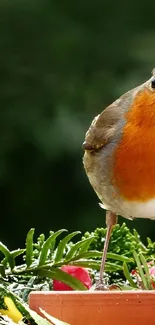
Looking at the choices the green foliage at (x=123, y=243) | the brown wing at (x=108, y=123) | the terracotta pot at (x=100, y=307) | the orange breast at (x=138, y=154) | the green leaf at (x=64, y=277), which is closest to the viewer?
the terracotta pot at (x=100, y=307)

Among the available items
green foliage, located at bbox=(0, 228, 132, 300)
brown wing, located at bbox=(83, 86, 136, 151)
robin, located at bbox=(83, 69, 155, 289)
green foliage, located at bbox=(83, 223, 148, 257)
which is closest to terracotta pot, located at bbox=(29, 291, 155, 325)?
green foliage, located at bbox=(0, 228, 132, 300)

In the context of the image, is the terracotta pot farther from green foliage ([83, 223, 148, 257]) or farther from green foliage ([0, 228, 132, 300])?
green foliage ([83, 223, 148, 257])

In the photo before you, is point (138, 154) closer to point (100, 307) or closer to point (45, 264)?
point (45, 264)

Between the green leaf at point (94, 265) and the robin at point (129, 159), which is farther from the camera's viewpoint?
the robin at point (129, 159)

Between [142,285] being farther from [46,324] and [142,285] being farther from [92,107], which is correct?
[92,107]

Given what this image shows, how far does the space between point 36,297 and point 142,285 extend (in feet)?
0.65

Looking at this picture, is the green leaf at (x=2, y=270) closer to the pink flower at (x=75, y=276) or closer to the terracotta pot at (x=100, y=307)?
the pink flower at (x=75, y=276)

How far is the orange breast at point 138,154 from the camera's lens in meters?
1.31

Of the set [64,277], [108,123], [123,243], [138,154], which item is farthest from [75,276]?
[108,123]

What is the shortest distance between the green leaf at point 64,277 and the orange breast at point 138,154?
429mm

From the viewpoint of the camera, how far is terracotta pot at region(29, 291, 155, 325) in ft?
2.24

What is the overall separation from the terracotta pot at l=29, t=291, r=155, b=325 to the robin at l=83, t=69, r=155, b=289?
583 mm

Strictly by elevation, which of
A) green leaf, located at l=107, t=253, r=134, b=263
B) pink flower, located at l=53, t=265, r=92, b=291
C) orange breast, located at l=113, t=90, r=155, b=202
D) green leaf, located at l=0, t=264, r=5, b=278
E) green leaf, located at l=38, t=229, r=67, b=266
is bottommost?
pink flower, located at l=53, t=265, r=92, b=291

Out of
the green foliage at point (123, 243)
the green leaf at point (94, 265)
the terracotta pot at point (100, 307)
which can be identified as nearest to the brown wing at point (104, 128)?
the green foliage at point (123, 243)
